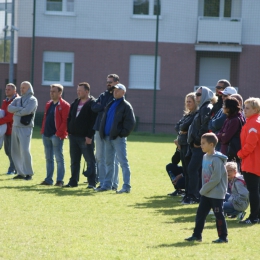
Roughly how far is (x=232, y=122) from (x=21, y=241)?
3848 mm

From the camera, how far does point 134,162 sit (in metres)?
19.5

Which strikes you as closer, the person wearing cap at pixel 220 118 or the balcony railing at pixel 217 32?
the person wearing cap at pixel 220 118

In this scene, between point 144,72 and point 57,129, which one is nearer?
point 57,129

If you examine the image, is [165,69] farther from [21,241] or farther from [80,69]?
[21,241]

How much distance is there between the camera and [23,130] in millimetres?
14727

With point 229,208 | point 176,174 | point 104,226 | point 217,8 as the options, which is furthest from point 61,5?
point 104,226

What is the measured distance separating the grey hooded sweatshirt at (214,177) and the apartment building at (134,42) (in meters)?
26.9

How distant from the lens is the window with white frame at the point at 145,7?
36.2 meters

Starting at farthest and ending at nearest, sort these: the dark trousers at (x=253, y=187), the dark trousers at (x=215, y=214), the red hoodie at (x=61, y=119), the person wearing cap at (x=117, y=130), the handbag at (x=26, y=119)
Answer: the handbag at (x=26, y=119) → the red hoodie at (x=61, y=119) → the person wearing cap at (x=117, y=130) → the dark trousers at (x=253, y=187) → the dark trousers at (x=215, y=214)

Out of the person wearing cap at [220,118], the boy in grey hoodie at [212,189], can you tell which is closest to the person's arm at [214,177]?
the boy in grey hoodie at [212,189]

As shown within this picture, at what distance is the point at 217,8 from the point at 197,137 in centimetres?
2608

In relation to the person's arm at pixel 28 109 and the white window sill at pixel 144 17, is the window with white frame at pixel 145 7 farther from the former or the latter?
the person's arm at pixel 28 109

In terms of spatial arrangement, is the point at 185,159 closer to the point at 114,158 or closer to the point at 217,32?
the point at 114,158

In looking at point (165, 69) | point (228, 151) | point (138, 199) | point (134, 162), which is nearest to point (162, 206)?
point (138, 199)
